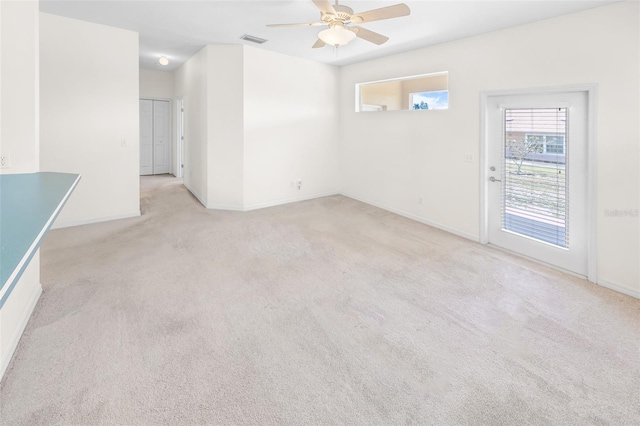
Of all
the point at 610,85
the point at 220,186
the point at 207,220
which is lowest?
the point at 207,220

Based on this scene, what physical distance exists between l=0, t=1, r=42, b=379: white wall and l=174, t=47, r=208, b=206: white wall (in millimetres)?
3088

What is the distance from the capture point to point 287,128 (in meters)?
5.86

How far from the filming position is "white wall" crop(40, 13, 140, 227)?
4129 millimetres

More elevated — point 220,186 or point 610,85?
point 610,85

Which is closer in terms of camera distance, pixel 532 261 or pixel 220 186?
pixel 532 261

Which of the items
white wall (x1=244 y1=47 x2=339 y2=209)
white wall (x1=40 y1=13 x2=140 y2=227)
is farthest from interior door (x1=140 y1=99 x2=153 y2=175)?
white wall (x1=244 y1=47 x2=339 y2=209)

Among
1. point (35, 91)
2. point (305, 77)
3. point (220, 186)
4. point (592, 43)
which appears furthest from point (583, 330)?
point (305, 77)

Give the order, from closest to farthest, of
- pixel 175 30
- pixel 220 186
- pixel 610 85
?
pixel 610 85 → pixel 175 30 → pixel 220 186

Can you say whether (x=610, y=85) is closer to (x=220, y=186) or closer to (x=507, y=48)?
(x=507, y=48)

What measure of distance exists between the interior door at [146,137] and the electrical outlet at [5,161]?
6.63 meters

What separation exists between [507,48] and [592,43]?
2.71 ft

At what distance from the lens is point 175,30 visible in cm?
440

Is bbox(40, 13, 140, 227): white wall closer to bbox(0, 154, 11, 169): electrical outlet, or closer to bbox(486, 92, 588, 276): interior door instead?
bbox(0, 154, 11, 169): electrical outlet

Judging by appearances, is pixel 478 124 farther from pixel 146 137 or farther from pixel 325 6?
pixel 146 137
